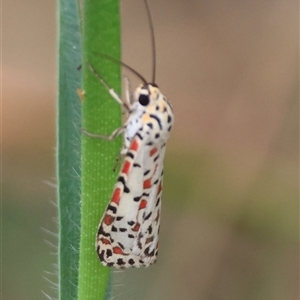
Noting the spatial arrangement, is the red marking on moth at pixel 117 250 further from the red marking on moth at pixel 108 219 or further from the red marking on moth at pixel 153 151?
the red marking on moth at pixel 153 151

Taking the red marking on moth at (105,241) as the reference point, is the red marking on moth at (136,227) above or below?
below

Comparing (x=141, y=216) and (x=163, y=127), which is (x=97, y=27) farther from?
(x=141, y=216)

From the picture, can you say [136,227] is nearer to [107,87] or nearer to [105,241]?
[105,241]

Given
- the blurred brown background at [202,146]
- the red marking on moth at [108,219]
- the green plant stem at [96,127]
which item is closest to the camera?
the green plant stem at [96,127]

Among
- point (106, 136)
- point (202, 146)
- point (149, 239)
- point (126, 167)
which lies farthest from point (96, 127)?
point (202, 146)

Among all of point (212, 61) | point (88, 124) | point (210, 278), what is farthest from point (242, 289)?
point (88, 124)

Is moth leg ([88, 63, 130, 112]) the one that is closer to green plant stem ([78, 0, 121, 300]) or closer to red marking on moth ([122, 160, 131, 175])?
green plant stem ([78, 0, 121, 300])

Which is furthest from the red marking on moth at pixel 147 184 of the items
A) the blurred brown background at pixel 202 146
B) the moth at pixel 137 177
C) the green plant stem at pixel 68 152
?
the blurred brown background at pixel 202 146
